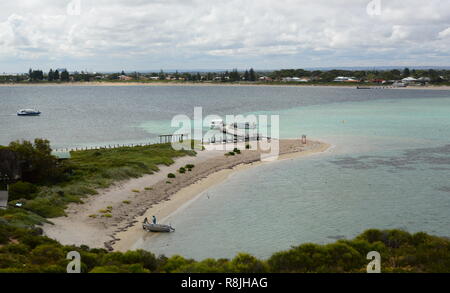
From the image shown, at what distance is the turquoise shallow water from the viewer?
99.8ft

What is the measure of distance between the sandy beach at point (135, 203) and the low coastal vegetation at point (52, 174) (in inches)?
43.6

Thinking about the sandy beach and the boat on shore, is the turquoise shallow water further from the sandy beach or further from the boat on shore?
the sandy beach

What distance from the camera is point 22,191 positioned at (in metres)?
35.3

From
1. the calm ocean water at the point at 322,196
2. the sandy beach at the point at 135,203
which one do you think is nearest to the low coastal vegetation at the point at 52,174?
the sandy beach at the point at 135,203

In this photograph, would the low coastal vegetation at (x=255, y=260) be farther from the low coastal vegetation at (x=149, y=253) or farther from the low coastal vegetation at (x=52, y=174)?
the low coastal vegetation at (x=52, y=174)

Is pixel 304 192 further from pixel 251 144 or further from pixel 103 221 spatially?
pixel 251 144

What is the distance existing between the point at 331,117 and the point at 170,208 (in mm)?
81956

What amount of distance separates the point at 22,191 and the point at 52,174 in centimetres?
495

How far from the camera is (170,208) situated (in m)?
37.2

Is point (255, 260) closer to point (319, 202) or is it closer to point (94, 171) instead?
point (319, 202)

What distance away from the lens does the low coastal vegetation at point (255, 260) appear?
68.2 feet

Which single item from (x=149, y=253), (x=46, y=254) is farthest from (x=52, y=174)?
(x=149, y=253)
